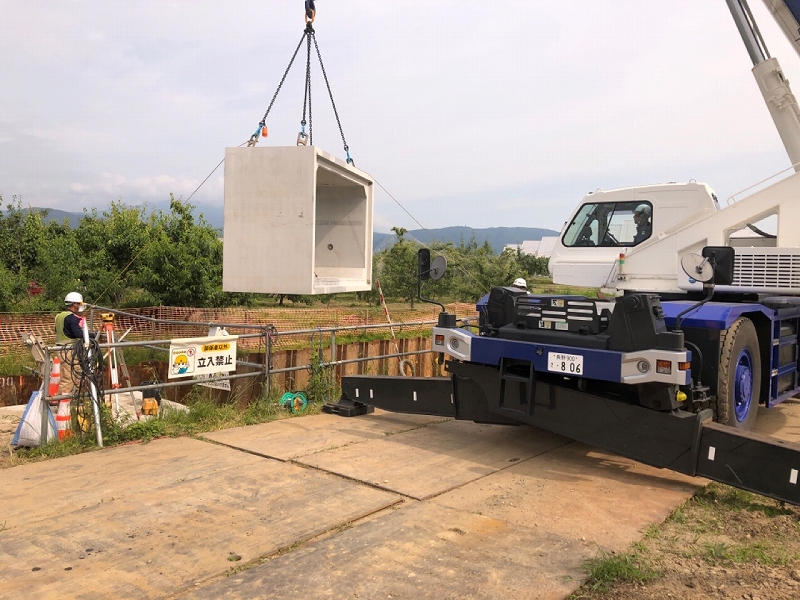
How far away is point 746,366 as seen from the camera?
6.60 metres

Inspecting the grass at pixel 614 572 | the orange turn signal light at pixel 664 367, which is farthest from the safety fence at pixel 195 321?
the grass at pixel 614 572

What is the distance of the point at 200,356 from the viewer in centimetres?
775

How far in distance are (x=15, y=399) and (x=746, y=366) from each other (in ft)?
42.1

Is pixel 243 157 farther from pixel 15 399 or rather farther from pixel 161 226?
pixel 161 226

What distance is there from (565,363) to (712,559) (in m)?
2.05

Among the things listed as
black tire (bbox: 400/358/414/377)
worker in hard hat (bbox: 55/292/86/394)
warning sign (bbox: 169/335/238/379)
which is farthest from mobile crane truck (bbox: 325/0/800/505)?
black tire (bbox: 400/358/414/377)

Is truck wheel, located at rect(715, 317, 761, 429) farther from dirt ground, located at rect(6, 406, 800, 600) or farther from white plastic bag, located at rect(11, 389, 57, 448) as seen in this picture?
white plastic bag, located at rect(11, 389, 57, 448)

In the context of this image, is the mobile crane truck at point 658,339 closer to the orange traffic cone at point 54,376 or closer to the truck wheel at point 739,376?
the truck wheel at point 739,376

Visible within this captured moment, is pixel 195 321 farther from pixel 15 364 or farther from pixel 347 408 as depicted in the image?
pixel 347 408

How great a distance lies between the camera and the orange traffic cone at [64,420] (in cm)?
655

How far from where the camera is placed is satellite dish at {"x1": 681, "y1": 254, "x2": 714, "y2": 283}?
17.3 feet

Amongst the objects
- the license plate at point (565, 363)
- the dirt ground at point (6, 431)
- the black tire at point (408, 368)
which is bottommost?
the dirt ground at point (6, 431)

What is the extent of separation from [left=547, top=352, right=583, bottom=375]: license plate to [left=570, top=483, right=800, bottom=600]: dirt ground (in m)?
1.34

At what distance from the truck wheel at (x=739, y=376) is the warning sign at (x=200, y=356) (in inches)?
206
